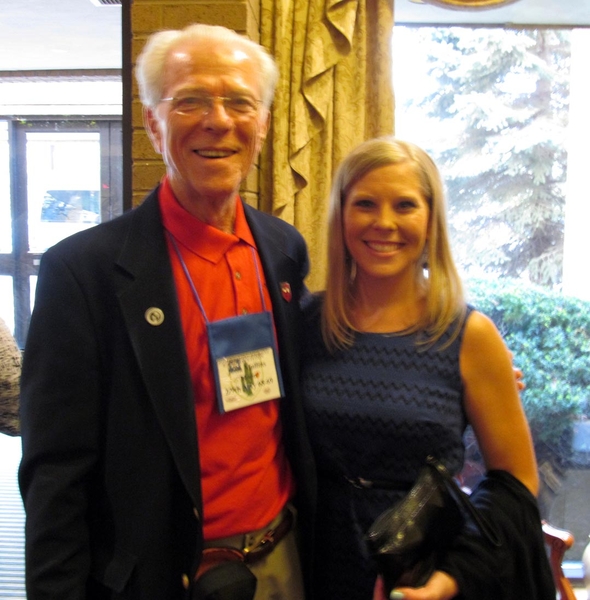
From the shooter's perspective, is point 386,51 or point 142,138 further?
point 386,51

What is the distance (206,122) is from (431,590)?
1.03 m

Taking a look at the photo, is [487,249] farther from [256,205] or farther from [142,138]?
[142,138]

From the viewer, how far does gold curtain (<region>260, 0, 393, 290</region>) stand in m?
2.01

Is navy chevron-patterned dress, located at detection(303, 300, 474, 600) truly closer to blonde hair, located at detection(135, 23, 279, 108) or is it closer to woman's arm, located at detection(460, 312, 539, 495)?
woman's arm, located at detection(460, 312, 539, 495)

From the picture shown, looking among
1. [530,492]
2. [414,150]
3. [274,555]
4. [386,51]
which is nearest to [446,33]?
[386,51]

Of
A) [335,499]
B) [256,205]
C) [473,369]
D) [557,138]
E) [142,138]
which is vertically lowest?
[335,499]

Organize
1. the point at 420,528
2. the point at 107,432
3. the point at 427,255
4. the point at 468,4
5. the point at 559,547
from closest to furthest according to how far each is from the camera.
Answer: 1. the point at 420,528
2. the point at 107,432
3. the point at 427,255
4. the point at 468,4
5. the point at 559,547

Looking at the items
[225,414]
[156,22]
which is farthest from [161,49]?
[225,414]

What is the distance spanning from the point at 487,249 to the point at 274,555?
1.81m

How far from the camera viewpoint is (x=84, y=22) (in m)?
→ 2.55

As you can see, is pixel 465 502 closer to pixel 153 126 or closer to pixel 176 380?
pixel 176 380

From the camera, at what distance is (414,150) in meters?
1.39

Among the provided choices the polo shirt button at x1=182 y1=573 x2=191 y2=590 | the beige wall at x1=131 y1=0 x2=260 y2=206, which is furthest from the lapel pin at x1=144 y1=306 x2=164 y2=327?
the beige wall at x1=131 y1=0 x2=260 y2=206

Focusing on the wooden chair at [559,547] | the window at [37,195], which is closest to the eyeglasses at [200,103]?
the window at [37,195]
